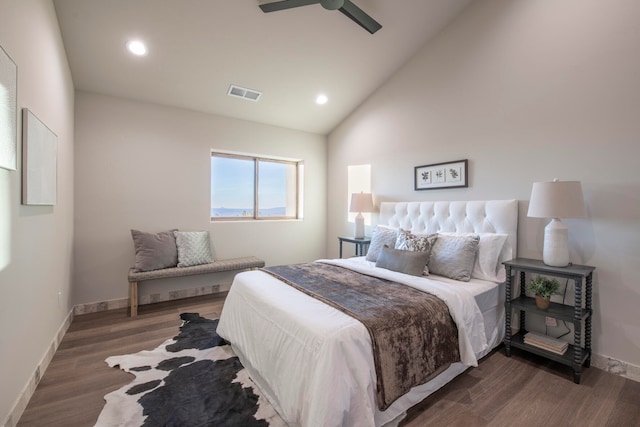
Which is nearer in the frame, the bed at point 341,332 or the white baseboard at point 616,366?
the bed at point 341,332

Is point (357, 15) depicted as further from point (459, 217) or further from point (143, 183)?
point (143, 183)

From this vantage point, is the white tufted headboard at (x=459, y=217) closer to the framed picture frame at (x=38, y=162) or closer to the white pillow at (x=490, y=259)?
the white pillow at (x=490, y=259)

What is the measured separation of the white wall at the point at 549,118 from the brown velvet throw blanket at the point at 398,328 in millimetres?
1383

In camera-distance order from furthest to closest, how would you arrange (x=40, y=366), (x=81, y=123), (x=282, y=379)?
1. (x=81, y=123)
2. (x=40, y=366)
3. (x=282, y=379)

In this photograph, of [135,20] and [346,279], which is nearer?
[346,279]

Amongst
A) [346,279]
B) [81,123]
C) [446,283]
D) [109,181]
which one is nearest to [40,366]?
[109,181]

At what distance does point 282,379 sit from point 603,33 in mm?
3369

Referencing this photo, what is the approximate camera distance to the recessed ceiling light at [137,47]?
2.80 metres

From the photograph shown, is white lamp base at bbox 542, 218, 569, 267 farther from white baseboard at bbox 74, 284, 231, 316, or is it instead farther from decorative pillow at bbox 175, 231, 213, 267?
white baseboard at bbox 74, 284, 231, 316

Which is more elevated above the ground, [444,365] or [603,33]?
[603,33]

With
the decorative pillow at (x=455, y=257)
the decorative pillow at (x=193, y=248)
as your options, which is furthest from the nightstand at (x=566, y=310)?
the decorative pillow at (x=193, y=248)

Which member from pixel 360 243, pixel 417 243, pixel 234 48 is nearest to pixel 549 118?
pixel 417 243

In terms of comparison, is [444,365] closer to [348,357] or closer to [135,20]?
[348,357]

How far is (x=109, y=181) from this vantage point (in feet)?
11.2
